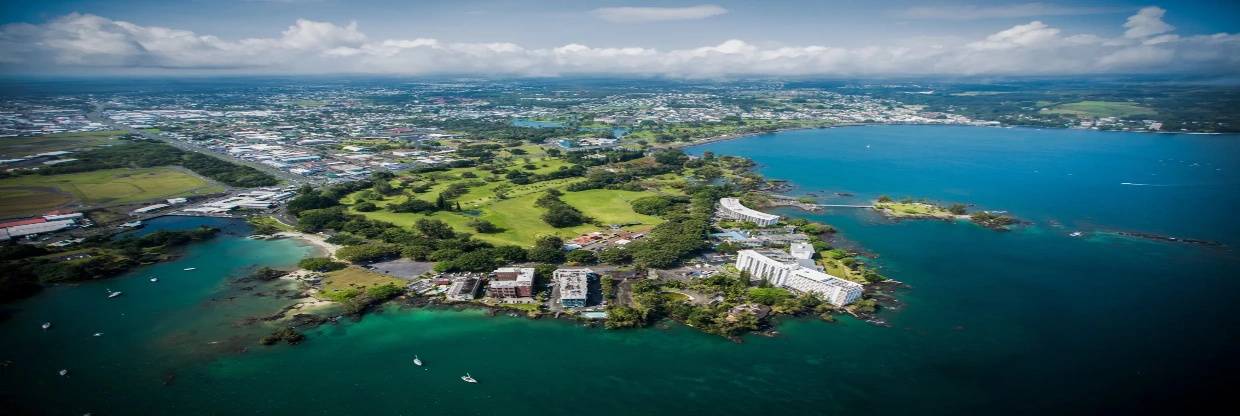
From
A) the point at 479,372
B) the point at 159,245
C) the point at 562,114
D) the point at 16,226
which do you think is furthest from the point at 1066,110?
the point at 16,226

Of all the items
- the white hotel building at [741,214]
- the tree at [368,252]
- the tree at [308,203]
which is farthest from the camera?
the tree at [308,203]

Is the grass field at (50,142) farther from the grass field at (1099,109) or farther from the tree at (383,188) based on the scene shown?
the grass field at (1099,109)

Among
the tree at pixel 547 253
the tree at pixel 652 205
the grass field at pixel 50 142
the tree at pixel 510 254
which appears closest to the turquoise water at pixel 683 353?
the tree at pixel 510 254

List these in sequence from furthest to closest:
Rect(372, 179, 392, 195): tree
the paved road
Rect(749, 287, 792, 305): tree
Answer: the paved road, Rect(372, 179, 392, 195): tree, Rect(749, 287, 792, 305): tree

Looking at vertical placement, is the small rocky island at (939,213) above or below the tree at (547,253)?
above

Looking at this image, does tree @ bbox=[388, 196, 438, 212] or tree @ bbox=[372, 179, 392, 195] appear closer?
tree @ bbox=[388, 196, 438, 212]

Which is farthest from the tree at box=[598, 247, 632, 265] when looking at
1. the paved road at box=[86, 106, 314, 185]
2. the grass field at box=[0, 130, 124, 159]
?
the grass field at box=[0, 130, 124, 159]

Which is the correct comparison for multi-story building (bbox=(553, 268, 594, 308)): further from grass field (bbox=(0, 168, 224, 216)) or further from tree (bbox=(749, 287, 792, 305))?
grass field (bbox=(0, 168, 224, 216))

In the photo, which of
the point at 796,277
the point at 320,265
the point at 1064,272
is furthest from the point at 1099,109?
the point at 320,265
